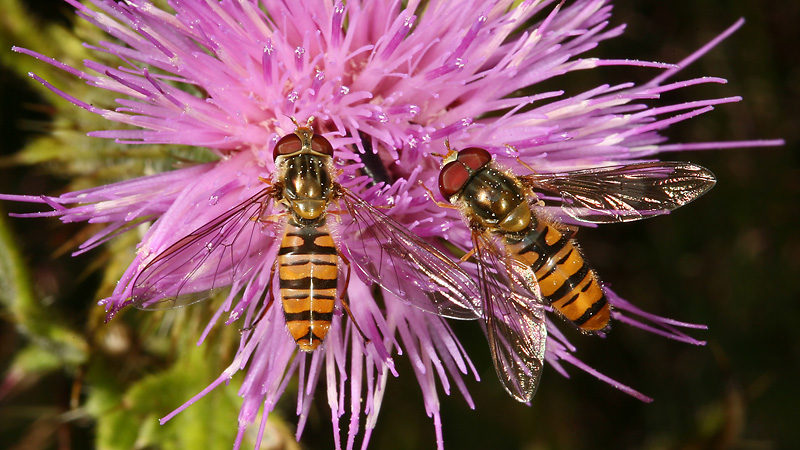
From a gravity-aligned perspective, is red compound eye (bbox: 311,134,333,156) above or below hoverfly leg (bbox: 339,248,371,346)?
above

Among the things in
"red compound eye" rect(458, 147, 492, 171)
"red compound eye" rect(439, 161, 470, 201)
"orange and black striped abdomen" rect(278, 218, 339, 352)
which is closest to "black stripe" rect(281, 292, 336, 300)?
"orange and black striped abdomen" rect(278, 218, 339, 352)

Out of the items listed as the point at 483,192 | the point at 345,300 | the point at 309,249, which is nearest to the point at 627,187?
the point at 483,192

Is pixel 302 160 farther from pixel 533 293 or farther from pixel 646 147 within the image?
pixel 646 147

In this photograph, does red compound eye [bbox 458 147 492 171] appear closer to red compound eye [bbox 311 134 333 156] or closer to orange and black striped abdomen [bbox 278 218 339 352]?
red compound eye [bbox 311 134 333 156]

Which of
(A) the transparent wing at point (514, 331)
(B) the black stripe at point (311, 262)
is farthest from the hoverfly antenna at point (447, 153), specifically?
(B) the black stripe at point (311, 262)

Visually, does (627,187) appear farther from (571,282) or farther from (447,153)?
(447,153)

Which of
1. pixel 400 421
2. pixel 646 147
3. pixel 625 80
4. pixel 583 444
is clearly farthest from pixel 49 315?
pixel 625 80

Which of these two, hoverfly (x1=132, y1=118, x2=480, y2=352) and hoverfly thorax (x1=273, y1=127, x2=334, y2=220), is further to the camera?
hoverfly thorax (x1=273, y1=127, x2=334, y2=220)
